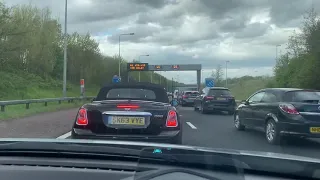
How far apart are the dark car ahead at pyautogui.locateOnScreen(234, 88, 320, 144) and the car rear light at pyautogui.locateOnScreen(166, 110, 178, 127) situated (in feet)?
12.7

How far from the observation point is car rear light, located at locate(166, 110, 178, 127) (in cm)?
646

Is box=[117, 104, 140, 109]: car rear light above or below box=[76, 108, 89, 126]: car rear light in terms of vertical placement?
above

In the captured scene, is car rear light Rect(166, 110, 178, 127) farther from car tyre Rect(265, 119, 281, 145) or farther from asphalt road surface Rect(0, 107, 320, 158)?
car tyre Rect(265, 119, 281, 145)

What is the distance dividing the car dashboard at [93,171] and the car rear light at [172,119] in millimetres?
3666

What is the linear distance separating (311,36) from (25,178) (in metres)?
37.1

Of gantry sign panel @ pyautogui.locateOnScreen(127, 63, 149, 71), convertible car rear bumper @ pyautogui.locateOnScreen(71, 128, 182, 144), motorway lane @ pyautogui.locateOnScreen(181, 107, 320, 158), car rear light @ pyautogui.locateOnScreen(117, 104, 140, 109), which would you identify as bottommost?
motorway lane @ pyautogui.locateOnScreen(181, 107, 320, 158)

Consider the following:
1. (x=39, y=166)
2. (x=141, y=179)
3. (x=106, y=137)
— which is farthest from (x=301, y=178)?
(x=106, y=137)

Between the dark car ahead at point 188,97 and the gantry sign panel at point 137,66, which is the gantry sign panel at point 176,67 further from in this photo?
the dark car ahead at point 188,97

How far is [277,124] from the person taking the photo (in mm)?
9594

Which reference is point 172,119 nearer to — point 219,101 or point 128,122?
point 128,122

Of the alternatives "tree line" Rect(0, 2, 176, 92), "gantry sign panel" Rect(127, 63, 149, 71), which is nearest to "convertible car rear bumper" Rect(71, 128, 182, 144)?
"tree line" Rect(0, 2, 176, 92)

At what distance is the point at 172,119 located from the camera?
257 inches

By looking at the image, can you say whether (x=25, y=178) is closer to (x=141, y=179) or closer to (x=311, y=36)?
(x=141, y=179)

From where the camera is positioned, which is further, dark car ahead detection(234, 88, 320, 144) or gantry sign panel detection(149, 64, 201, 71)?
gantry sign panel detection(149, 64, 201, 71)
